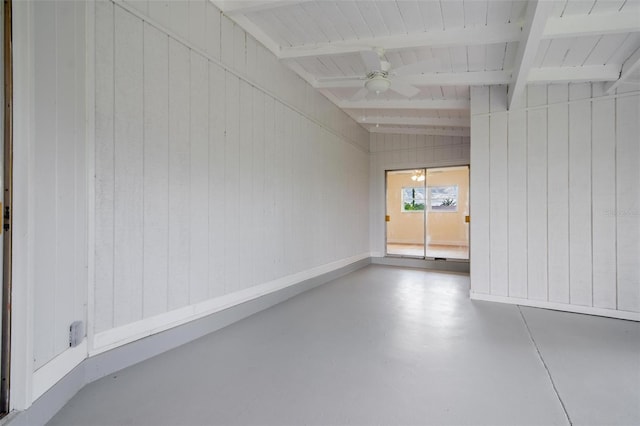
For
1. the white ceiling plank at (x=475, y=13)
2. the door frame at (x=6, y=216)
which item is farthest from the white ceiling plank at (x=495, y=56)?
the door frame at (x=6, y=216)

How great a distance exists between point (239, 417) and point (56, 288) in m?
1.31

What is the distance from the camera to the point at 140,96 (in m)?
2.43

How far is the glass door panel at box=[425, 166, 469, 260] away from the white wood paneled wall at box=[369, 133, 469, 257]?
0.38 m

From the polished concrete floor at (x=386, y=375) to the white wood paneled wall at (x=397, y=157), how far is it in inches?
150

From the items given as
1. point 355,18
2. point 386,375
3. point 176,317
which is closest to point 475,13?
point 355,18

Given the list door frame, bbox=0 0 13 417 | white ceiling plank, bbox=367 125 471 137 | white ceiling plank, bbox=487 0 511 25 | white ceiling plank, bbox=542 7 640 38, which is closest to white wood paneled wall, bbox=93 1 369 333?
door frame, bbox=0 0 13 417

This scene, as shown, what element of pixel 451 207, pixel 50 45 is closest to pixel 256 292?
pixel 50 45

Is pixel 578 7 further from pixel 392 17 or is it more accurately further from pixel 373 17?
pixel 373 17

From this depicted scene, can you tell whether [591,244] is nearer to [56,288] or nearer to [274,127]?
[274,127]

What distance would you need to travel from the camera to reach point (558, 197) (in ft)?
12.8

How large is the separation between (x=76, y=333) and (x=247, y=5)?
3.07 m

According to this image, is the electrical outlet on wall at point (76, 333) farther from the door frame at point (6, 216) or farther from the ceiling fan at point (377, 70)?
the ceiling fan at point (377, 70)

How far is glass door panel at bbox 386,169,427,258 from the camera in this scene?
748 centimetres

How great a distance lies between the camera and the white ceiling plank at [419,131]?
6309 mm
